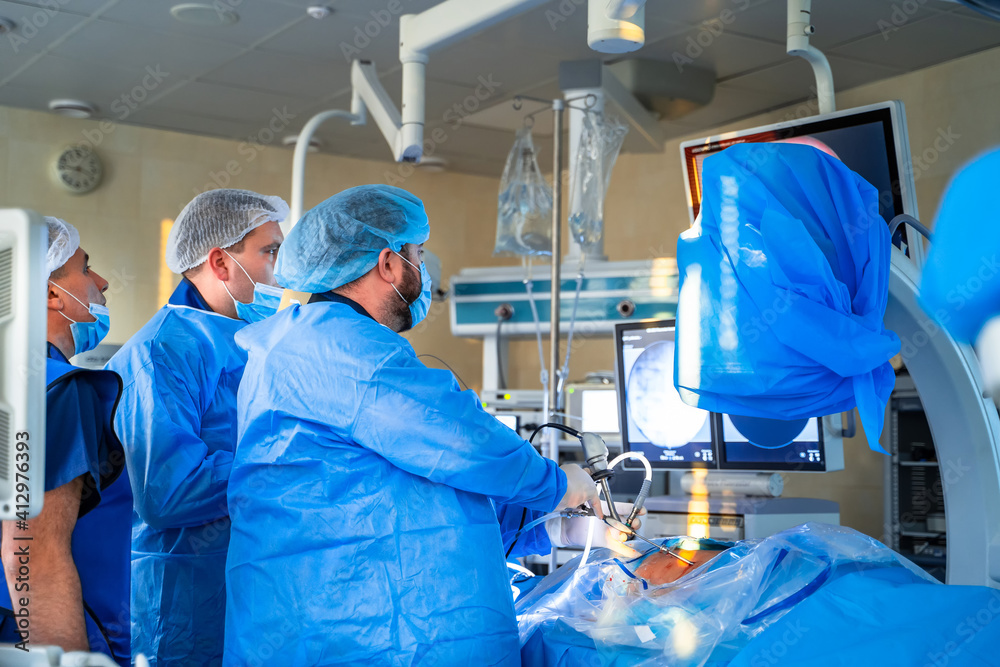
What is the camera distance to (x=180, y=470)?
1745 millimetres

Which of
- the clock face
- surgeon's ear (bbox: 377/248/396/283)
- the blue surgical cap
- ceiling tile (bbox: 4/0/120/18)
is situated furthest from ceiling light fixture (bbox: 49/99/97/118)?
surgeon's ear (bbox: 377/248/396/283)

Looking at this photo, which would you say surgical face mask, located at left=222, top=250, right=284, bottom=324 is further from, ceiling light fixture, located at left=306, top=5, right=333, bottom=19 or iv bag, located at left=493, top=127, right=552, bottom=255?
ceiling light fixture, located at left=306, top=5, right=333, bottom=19

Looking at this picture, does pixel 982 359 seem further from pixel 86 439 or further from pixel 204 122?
pixel 204 122

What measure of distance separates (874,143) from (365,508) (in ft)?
3.64

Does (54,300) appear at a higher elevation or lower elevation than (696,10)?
lower

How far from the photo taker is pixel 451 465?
1.43m

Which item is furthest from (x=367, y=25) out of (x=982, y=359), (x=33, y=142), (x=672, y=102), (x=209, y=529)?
(x=982, y=359)

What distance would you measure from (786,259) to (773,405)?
243mm

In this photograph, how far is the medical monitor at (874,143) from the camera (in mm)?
1699

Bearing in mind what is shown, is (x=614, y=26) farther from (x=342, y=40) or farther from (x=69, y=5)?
(x=69, y=5)

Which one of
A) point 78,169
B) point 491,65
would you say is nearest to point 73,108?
point 78,169

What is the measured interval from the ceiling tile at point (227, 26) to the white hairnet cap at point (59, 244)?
230 centimetres

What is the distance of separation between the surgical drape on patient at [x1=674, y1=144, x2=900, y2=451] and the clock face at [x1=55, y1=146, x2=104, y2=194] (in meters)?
4.45

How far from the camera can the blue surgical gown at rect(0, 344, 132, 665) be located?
1301 mm
